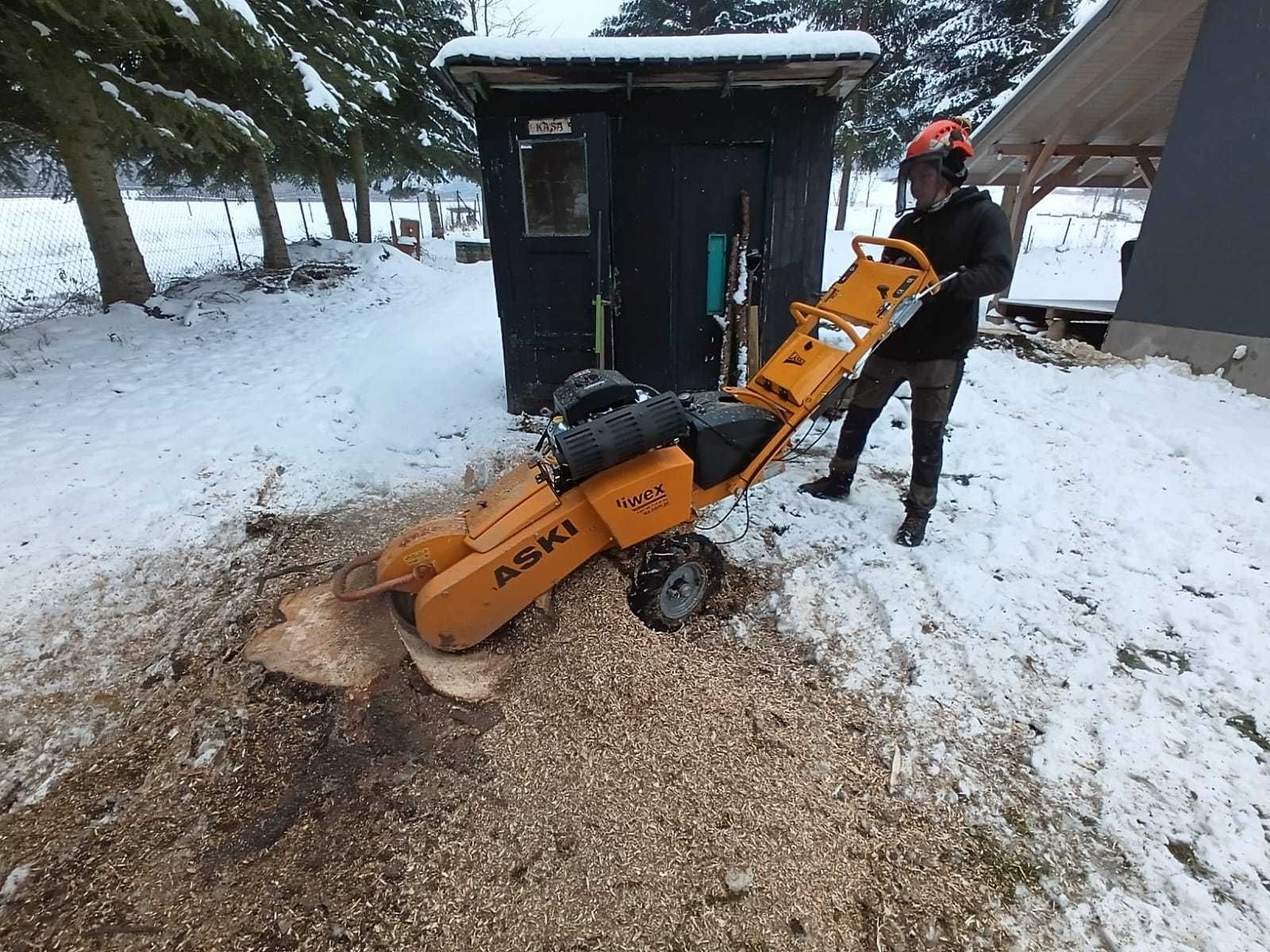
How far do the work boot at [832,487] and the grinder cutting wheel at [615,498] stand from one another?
0.95 m

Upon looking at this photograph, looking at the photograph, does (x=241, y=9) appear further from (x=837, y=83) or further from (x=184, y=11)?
(x=837, y=83)

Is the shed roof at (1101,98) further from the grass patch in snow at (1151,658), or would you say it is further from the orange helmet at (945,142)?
the grass patch in snow at (1151,658)

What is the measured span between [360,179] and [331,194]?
799mm

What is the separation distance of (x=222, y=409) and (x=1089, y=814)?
20.1 feet

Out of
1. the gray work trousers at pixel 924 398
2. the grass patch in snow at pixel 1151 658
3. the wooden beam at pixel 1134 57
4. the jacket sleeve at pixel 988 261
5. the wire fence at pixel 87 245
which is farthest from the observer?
the wire fence at pixel 87 245

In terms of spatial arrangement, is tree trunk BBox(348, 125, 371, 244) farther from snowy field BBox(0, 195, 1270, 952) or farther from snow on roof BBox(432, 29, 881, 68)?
snow on roof BBox(432, 29, 881, 68)

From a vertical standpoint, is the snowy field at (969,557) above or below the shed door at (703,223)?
below

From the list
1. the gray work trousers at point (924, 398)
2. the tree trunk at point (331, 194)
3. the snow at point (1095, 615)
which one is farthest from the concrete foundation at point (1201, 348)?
the tree trunk at point (331, 194)

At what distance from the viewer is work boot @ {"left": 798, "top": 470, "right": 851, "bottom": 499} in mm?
3986

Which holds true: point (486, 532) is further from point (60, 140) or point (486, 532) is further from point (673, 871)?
point (60, 140)

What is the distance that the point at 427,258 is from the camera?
54.1 feet

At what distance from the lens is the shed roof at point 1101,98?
21.6ft

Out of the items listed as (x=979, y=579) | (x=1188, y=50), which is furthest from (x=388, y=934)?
(x=1188, y=50)

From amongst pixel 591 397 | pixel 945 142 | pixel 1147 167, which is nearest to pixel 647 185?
pixel 945 142
